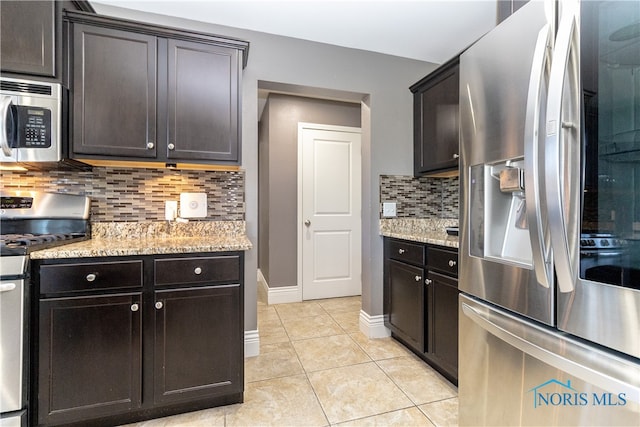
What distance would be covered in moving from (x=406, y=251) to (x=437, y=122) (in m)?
1.05

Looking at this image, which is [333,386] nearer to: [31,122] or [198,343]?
[198,343]

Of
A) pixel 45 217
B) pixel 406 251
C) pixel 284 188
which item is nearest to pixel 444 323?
pixel 406 251

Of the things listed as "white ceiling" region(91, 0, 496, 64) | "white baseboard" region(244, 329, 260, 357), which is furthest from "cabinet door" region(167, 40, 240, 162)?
"white baseboard" region(244, 329, 260, 357)

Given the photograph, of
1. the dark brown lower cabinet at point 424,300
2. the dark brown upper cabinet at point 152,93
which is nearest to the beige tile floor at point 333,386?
the dark brown lower cabinet at point 424,300

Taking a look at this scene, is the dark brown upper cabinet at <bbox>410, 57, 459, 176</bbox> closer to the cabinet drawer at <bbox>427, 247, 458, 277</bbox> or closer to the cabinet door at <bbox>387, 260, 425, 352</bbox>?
the cabinet drawer at <bbox>427, 247, 458, 277</bbox>

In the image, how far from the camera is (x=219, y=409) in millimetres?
1663

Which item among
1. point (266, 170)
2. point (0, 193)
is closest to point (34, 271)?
point (0, 193)

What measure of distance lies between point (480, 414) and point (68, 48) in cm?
263

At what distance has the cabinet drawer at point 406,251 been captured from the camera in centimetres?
211

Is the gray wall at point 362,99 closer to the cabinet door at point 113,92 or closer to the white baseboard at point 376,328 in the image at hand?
the white baseboard at point 376,328

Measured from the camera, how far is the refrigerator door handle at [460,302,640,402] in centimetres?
72

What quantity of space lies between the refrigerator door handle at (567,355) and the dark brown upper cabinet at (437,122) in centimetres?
137

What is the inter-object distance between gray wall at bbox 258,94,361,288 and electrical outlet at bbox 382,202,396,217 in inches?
51.3

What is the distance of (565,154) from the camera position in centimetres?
82
